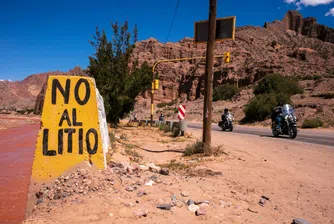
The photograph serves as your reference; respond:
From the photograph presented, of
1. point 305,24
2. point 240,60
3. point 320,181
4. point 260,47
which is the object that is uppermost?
point 305,24

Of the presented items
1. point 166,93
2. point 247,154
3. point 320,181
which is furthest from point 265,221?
point 166,93

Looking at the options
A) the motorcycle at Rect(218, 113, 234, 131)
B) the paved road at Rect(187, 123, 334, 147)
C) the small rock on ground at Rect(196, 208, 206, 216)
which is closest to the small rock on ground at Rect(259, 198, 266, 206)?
the small rock on ground at Rect(196, 208, 206, 216)

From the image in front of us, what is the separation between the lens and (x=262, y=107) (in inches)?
1148

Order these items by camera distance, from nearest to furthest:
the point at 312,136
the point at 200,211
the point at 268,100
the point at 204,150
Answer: the point at 200,211
the point at 204,150
the point at 312,136
the point at 268,100

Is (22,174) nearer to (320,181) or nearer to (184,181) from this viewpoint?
(184,181)

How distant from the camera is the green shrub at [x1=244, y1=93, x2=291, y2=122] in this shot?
28914 mm

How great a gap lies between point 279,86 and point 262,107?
36.4 feet

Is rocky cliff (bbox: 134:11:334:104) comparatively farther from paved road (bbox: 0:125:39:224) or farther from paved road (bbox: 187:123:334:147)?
paved road (bbox: 0:125:39:224)

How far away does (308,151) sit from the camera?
921 centimetres

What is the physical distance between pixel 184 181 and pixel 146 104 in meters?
84.0

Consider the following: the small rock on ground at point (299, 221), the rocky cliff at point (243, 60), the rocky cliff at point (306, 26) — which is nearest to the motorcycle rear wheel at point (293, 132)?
the small rock on ground at point (299, 221)

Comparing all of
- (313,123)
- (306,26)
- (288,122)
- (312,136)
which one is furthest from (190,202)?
(306,26)

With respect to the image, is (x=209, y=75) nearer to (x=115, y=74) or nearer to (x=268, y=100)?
(x=115, y=74)

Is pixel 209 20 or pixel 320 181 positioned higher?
pixel 209 20
